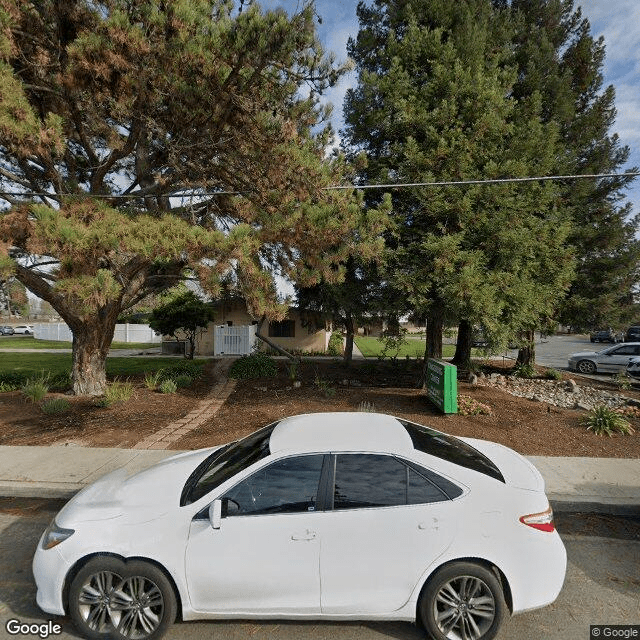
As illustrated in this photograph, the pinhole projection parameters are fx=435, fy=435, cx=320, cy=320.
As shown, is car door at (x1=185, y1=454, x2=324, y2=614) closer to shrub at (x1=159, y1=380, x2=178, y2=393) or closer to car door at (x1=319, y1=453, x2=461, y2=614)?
car door at (x1=319, y1=453, x2=461, y2=614)

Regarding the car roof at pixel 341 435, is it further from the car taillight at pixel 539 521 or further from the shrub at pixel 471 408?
the shrub at pixel 471 408

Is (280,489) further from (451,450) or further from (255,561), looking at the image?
(451,450)

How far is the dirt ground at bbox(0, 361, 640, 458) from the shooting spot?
7.40 meters

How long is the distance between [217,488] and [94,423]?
6332mm

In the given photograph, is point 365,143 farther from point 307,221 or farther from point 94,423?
point 94,423

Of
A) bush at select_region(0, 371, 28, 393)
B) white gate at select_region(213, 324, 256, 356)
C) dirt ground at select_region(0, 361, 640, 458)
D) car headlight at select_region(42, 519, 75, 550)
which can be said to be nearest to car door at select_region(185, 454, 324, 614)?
car headlight at select_region(42, 519, 75, 550)

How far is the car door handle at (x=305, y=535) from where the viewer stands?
2.96 m

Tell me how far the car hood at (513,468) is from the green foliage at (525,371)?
13.2 metres

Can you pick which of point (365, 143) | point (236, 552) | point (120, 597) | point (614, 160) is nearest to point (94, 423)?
point (120, 597)

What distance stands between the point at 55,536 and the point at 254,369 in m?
10.5

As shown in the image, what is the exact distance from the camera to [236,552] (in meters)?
2.96

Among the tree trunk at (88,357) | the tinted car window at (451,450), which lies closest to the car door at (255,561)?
the tinted car window at (451,450)

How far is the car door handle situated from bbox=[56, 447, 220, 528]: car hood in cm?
93

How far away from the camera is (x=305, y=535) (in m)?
2.96
